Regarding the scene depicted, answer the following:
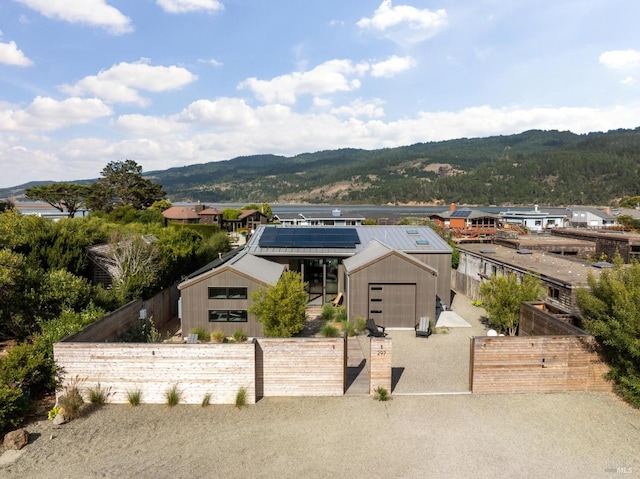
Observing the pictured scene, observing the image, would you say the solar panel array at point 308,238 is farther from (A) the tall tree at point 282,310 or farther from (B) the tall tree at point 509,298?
(B) the tall tree at point 509,298

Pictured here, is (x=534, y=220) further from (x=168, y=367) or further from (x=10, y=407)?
(x=10, y=407)

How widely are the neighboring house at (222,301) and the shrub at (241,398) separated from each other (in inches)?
265

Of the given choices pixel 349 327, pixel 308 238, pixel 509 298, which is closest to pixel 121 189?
pixel 308 238

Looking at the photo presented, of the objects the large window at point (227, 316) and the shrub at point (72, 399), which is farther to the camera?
the large window at point (227, 316)

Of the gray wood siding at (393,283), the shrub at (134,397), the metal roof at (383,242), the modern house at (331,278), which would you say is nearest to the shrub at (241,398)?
the shrub at (134,397)

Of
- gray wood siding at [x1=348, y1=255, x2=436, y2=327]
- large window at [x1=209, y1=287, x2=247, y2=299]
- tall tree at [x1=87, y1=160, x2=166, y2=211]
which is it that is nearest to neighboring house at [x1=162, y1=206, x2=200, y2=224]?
tall tree at [x1=87, y1=160, x2=166, y2=211]

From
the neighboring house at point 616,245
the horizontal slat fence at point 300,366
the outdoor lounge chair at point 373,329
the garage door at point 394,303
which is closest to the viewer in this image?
the horizontal slat fence at point 300,366

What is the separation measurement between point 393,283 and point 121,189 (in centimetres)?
6143

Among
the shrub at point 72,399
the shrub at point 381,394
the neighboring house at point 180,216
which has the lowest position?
the shrub at point 381,394

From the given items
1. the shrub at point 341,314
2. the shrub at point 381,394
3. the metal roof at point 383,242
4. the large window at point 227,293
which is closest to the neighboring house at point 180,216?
the metal roof at point 383,242

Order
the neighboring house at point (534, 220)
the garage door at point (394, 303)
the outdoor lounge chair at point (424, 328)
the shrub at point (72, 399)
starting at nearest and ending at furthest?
the shrub at point (72, 399)
the outdoor lounge chair at point (424, 328)
the garage door at point (394, 303)
the neighboring house at point (534, 220)

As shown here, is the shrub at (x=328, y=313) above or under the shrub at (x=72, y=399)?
under

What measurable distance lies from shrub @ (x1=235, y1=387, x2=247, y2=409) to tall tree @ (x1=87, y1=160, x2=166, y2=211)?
61.7m

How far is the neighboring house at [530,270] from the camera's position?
19484mm
